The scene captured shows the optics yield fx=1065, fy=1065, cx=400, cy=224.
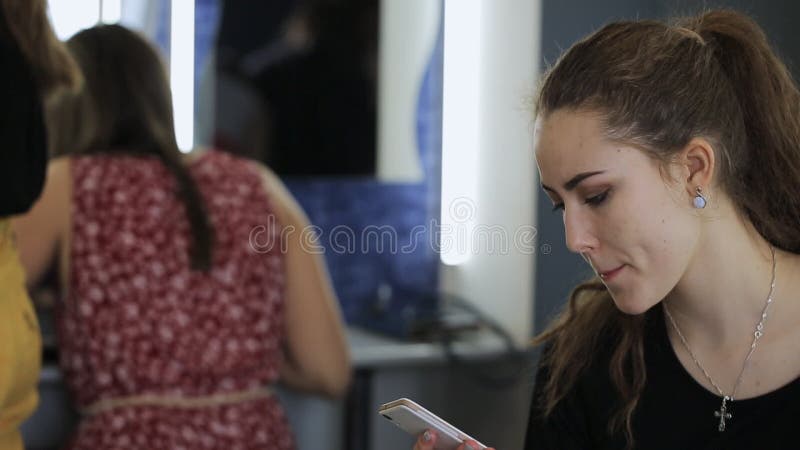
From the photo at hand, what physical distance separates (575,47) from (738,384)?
0.40 m

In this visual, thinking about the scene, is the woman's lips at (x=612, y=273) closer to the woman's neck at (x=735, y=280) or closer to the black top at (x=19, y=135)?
the woman's neck at (x=735, y=280)

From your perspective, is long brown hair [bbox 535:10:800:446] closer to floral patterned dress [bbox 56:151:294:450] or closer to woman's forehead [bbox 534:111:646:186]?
woman's forehead [bbox 534:111:646:186]

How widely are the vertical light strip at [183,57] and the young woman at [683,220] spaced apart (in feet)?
4.49

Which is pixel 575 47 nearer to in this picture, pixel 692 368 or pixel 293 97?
pixel 692 368

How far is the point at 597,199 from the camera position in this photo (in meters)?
1.07

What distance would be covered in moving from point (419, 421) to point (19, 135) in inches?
23.5


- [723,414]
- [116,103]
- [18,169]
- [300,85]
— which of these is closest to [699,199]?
[723,414]

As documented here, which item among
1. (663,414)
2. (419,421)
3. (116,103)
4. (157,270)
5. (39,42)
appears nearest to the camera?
(419,421)

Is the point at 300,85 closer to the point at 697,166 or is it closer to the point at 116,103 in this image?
the point at 116,103

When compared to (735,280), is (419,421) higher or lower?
lower

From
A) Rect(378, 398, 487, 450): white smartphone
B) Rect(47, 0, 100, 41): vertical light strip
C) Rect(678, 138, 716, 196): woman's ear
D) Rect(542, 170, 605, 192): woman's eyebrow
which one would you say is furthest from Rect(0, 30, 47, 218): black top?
Rect(47, 0, 100, 41): vertical light strip

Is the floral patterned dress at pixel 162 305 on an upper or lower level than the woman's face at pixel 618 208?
lower

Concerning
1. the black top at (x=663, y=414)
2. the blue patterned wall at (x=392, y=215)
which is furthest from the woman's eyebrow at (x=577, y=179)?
the blue patterned wall at (x=392, y=215)

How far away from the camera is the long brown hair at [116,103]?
1.63 metres
